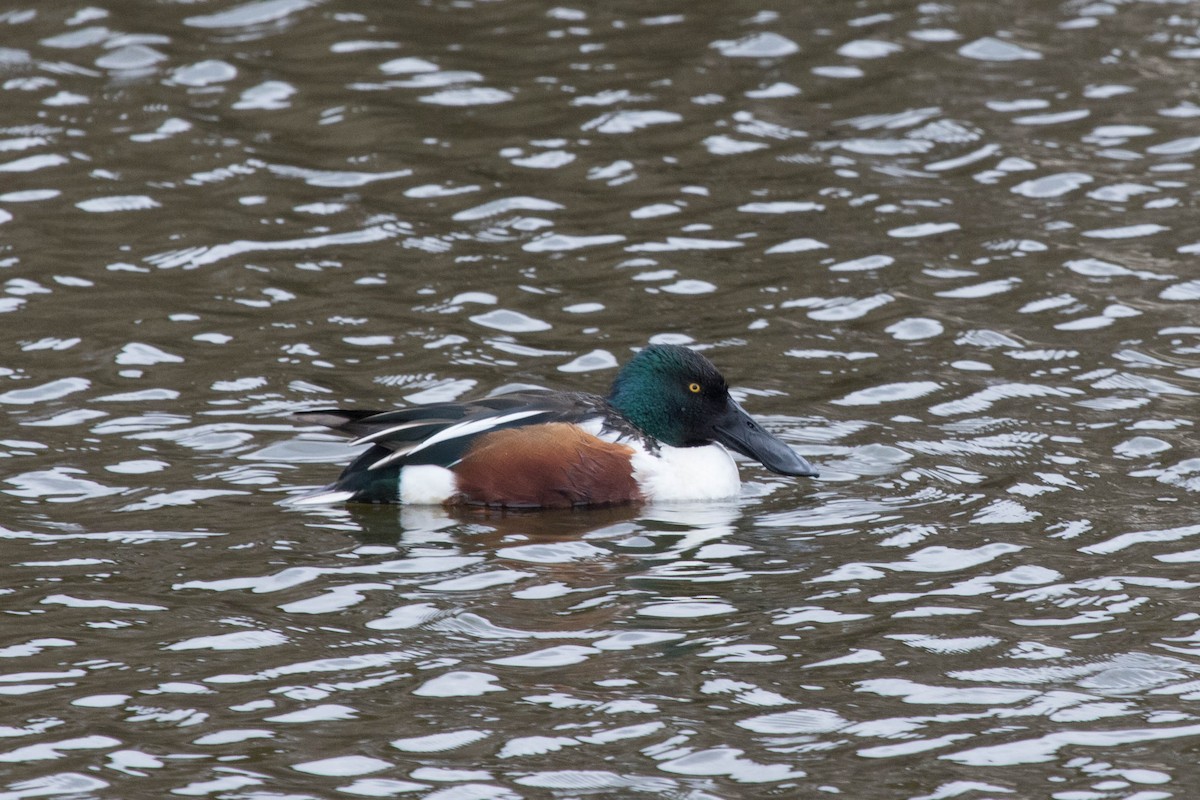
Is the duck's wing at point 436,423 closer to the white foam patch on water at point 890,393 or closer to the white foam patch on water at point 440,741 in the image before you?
the white foam patch on water at point 890,393

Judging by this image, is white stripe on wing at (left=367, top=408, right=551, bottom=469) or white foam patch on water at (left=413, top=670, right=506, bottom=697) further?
white stripe on wing at (left=367, top=408, right=551, bottom=469)

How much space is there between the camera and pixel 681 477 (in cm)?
859

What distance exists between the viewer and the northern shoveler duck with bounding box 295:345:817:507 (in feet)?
27.5

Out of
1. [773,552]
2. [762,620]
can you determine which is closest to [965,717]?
[762,620]

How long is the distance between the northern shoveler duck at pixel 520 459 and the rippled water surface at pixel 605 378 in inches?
6.1

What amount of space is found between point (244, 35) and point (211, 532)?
773 cm

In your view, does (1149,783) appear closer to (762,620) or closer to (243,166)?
(762,620)

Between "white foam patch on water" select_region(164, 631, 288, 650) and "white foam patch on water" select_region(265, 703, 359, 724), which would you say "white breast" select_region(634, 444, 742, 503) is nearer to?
"white foam patch on water" select_region(164, 631, 288, 650)

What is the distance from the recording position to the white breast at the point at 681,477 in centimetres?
855

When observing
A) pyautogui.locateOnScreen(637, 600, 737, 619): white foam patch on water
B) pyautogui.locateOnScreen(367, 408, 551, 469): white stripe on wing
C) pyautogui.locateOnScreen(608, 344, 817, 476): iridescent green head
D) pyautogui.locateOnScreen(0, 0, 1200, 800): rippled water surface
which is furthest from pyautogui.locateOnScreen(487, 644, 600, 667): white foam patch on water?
pyautogui.locateOnScreen(608, 344, 817, 476): iridescent green head

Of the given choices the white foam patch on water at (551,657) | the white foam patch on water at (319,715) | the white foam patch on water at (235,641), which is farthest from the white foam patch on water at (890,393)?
the white foam patch on water at (319,715)

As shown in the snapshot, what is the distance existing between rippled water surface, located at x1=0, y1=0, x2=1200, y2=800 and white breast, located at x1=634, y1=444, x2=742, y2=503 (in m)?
0.15

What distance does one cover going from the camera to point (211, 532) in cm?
780

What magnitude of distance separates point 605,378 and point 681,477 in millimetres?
1334
